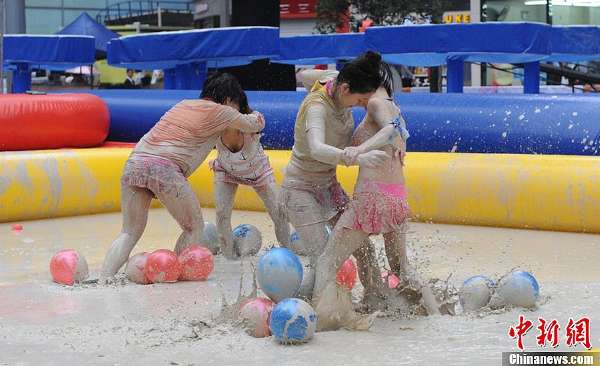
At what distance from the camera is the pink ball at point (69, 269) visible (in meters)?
5.84

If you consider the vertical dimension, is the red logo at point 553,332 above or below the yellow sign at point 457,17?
below

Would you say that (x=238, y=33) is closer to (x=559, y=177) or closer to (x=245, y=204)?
(x=245, y=204)

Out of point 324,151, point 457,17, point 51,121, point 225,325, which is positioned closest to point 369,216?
point 324,151

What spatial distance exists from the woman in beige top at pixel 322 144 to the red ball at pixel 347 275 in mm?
97

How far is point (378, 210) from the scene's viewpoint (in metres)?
4.55

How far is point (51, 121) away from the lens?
9961 mm

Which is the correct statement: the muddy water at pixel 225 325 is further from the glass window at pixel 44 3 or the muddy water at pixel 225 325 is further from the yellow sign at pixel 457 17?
the glass window at pixel 44 3

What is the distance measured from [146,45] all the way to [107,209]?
4.76m

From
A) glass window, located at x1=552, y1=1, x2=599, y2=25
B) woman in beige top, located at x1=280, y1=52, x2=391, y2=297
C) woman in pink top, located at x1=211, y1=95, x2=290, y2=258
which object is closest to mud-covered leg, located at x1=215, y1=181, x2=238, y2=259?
woman in pink top, located at x1=211, y1=95, x2=290, y2=258

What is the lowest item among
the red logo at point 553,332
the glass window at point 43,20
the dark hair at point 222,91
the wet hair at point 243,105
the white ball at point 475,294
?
the red logo at point 553,332

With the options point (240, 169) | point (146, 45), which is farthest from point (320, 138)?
point (146, 45)

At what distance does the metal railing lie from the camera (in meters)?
33.7

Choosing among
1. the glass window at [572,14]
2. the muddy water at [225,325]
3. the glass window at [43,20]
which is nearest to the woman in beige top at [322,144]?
the muddy water at [225,325]

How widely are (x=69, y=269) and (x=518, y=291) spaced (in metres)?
2.59
